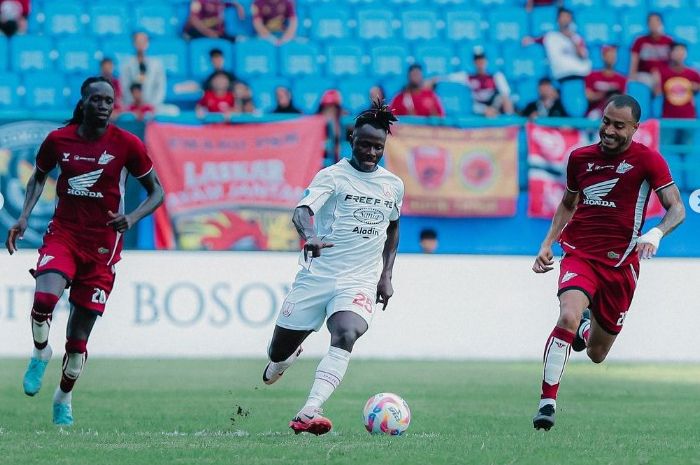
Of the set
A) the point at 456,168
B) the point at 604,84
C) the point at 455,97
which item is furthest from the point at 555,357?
the point at 455,97

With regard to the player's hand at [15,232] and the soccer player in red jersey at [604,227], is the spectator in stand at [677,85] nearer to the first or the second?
the soccer player in red jersey at [604,227]

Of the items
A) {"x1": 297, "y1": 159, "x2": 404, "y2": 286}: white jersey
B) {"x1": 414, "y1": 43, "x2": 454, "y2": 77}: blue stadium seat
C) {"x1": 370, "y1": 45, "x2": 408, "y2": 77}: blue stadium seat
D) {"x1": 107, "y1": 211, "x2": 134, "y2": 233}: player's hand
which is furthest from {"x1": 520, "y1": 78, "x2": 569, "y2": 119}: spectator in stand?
{"x1": 107, "y1": 211, "x2": 134, "y2": 233}: player's hand

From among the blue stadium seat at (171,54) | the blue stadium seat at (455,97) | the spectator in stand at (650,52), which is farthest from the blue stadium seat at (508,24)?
the blue stadium seat at (171,54)

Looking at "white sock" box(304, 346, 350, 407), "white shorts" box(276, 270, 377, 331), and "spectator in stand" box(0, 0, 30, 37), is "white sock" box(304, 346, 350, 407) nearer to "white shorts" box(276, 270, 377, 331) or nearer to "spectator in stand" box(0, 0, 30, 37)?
"white shorts" box(276, 270, 377, 331)

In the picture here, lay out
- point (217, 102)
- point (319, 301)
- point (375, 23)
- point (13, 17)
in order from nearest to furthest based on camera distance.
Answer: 1. point (319, 301)
2. point (217, 102)
3. point (13, 17)
4. point (375, 23)

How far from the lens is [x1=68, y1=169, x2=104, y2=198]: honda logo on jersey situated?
971 centimetres

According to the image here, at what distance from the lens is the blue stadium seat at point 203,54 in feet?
68.1

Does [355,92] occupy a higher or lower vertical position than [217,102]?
higher

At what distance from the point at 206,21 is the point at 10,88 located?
3.07 metres

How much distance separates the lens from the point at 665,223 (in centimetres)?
905

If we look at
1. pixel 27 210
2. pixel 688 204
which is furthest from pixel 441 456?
pixel 688 204

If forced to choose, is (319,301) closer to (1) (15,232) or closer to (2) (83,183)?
(2) (83,183)

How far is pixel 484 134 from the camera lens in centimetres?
1744

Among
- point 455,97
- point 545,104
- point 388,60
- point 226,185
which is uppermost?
point 388,60
